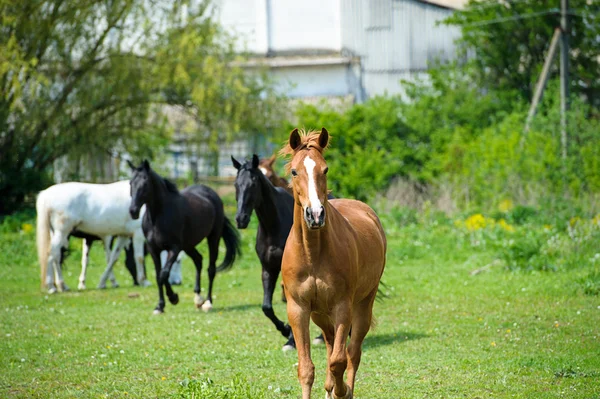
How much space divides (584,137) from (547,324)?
1502 cm

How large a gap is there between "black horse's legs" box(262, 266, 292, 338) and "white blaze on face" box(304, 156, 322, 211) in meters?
3.51

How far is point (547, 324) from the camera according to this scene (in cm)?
967

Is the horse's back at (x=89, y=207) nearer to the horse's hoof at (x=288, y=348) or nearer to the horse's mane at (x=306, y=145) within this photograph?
the horse's hoof at (x=288, y=348)

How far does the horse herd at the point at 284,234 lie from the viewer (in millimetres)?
6164

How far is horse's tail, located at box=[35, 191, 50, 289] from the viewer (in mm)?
14859

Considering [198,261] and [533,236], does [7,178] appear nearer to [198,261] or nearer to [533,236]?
[198,261]

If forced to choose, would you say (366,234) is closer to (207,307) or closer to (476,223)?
(207,307)

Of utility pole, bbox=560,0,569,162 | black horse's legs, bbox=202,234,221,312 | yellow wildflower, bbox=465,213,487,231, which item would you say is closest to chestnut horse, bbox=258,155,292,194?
black horse's legs, bbox=202,234,221,312

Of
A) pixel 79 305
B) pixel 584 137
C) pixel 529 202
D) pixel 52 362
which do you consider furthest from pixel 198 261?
pixel 584 137

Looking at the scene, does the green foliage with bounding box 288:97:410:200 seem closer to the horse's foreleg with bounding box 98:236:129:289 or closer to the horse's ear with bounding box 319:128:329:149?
the horse's foreleg with bounding box 98:236:129:289

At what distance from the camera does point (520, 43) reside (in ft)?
105

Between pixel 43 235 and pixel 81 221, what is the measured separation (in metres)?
0.86

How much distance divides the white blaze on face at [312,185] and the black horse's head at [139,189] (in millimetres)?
6793

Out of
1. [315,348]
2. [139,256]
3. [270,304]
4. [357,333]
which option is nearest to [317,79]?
[139,256]
